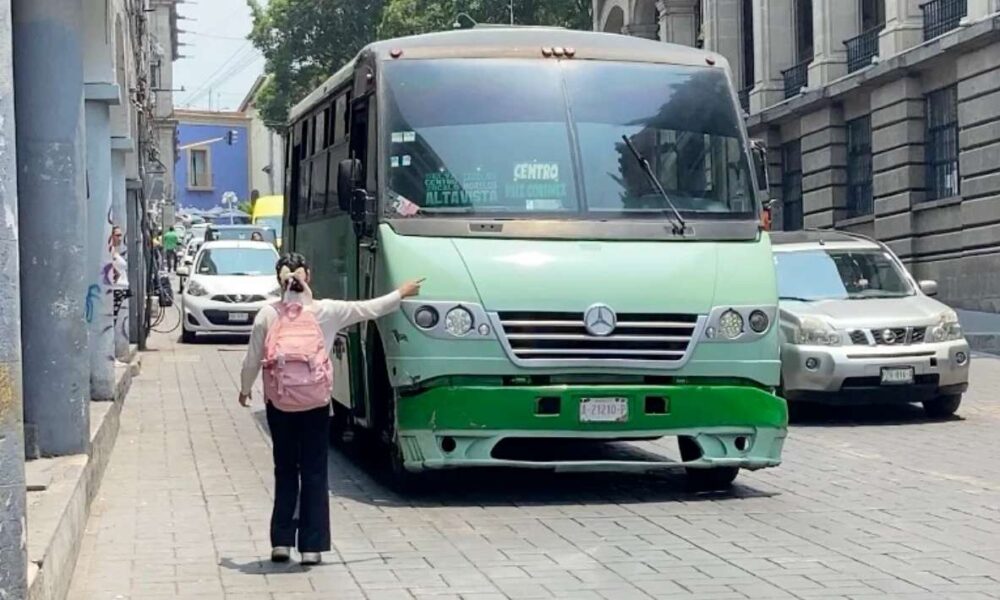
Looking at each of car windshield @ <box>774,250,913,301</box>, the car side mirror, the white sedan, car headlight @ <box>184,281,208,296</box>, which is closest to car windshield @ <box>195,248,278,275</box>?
the white sedan

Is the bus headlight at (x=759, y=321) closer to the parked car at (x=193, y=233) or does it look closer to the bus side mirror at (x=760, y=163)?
the bus side mirror at (x=760, y=163)

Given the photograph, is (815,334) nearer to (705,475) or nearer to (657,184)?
(705,475)

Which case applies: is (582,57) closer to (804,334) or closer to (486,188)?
(486,188)

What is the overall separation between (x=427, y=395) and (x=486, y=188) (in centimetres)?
147

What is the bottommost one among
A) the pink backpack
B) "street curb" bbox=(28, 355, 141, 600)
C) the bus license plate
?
"street curb" bbox=(28, 355, 141, 600)

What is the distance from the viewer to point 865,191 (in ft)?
115

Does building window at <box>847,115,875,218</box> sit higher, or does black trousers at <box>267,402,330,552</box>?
building window at <box>847,115,875,218</box>

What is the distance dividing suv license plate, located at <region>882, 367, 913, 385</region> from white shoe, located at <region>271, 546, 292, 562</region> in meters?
7.60

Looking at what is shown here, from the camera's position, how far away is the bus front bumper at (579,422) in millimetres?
9977

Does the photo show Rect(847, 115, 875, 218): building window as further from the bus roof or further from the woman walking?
the woman walking

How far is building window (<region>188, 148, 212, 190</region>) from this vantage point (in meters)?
104

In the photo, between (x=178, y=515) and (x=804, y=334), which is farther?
(x=804, y=334)

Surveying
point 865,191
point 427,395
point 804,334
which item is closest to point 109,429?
point 427,395

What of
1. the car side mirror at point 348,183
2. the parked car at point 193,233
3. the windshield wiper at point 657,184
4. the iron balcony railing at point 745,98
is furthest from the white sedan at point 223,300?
the parked car at point 193,233
